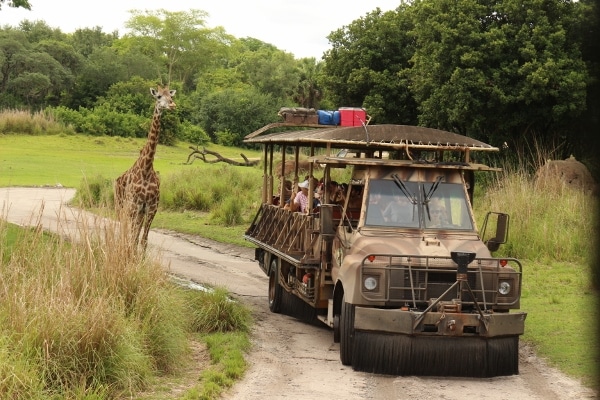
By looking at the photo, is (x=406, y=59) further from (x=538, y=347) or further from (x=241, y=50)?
(x=241, y=50)

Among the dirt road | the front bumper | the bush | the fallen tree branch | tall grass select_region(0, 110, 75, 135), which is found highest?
→ tall grass select_region(0, 110, 75, 135)

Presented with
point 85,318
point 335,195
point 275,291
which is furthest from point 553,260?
point 85,318

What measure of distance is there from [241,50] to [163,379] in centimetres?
11205

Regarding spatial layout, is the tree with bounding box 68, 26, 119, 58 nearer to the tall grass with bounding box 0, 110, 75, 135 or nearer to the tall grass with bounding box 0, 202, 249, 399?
the tall grass with bounding box 0, 110, 75, 135

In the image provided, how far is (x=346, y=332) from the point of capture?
10.3m

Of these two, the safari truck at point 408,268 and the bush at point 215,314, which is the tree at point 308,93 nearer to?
the safari truck at point 408,268

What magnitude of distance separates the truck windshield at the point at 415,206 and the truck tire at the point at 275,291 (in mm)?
3357

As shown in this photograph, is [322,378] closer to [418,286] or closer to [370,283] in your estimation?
[370,283]

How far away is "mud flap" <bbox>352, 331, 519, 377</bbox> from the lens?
32.5ft

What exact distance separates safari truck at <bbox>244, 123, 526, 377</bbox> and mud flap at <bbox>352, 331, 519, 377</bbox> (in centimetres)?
1

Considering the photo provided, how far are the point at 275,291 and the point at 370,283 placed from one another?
177 inches

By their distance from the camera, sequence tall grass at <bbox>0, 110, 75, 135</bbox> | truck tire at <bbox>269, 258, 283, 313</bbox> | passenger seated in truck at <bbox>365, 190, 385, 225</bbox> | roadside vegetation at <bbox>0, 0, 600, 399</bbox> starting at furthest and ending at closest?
tall grass at <bbox>0, 110, 75, 135</bbox>, truck tire at <bbox>269, 258, 283, 313</bbox>, passenger seated in truck at <bbox>365, 190, 385, 225</bbox>, roadside vegetation at <bbox>0, 0, 600, 399</bbox>

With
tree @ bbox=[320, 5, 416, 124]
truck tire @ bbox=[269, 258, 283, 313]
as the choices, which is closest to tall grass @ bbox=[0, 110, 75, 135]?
tree @ bbox=[320, 5, 416, 124]

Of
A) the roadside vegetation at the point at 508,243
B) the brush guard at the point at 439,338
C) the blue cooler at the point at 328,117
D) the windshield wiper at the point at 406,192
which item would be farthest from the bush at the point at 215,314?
the blue cooler at the point at 328,117
